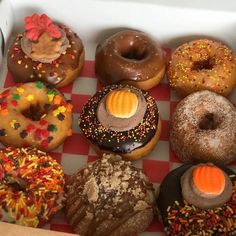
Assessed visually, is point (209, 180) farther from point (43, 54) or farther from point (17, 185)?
point (43, 54)

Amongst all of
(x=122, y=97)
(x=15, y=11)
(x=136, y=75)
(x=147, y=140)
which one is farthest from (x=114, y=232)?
(x=15, y=11)

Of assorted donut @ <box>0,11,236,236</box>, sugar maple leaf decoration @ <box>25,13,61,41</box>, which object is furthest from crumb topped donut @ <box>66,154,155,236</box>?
sugar maple leaf decoration @ <box>25,13,61,41</box>

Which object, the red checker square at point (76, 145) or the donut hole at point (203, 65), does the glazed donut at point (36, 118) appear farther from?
the donut hole at point (203, 65)

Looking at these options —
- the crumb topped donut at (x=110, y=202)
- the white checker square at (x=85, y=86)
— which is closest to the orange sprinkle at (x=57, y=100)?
the white checker square at (x=85, y=86)

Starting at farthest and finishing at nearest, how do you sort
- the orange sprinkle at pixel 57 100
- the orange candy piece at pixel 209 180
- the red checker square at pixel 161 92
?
1. the red checker square at pixel 161 92
2. the orange sprinkle at pixel 57 100
3. the orange candy piece at pixel 209 180

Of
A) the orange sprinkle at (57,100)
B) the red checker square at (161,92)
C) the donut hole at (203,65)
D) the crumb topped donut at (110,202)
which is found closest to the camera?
the crumb topped donut at (110,202)

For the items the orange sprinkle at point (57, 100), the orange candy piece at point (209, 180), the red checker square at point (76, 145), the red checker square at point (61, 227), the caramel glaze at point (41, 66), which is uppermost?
the caramel glaze at point (41, 66)

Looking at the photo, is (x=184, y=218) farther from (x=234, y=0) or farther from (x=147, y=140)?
(x=234, y=0)
